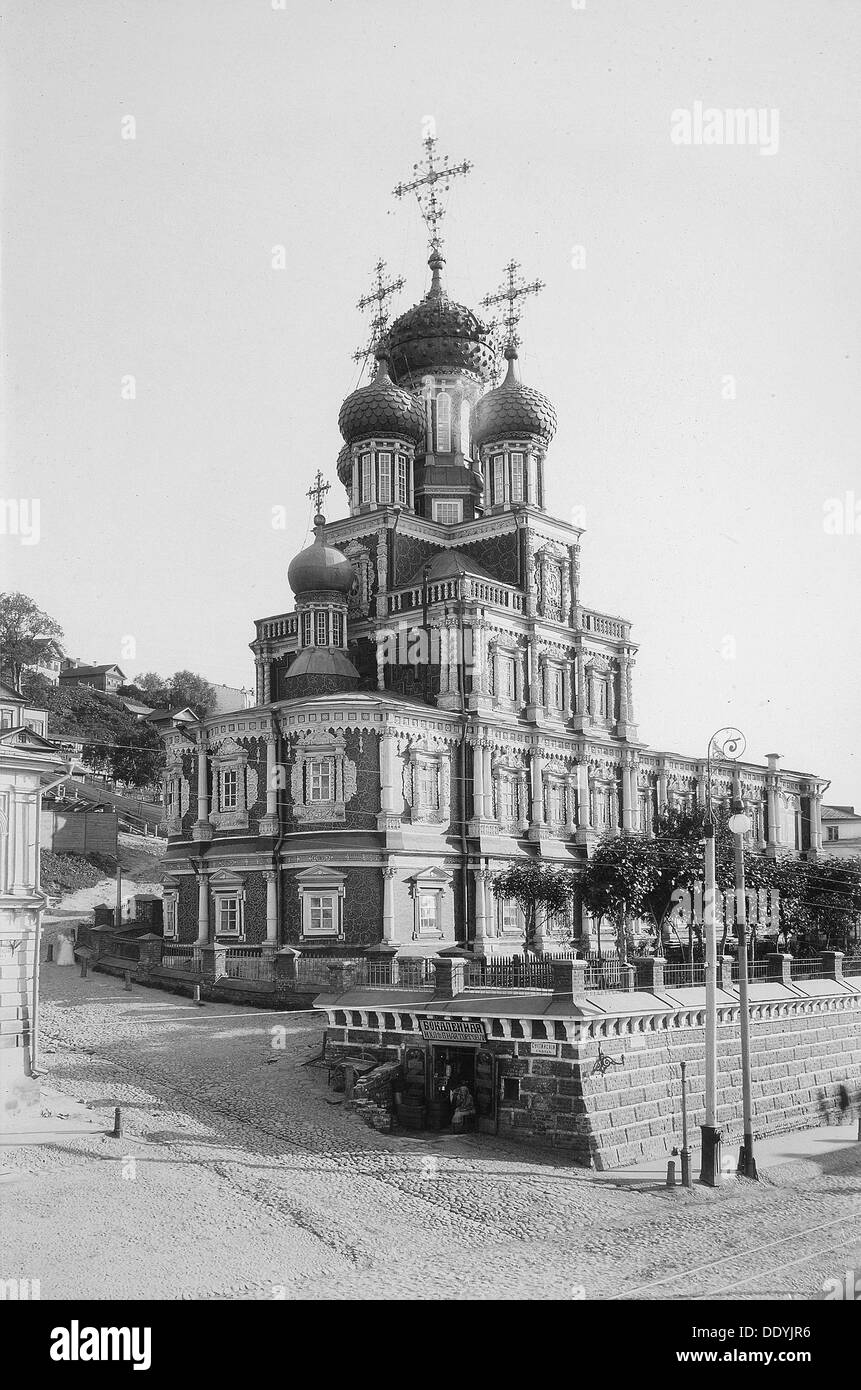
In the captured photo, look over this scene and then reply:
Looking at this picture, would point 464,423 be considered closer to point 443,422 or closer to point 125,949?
point 443,422

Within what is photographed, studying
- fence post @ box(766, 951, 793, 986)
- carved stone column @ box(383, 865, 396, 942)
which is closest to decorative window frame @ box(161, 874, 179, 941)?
carved stone column @ box(383, 865, 396, 942)

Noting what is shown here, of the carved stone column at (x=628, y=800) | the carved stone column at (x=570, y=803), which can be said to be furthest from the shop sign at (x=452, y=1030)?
the carved stone column at (x=628, y=800)

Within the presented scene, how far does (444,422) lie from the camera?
57281 mm

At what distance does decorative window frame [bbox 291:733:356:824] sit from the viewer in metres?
43.2

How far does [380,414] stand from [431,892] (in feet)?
66.8

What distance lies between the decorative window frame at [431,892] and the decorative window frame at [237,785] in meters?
6.65

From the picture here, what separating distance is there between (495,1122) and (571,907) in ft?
68.9

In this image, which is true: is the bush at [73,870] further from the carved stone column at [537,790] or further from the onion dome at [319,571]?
the carved stone column at [537,790]

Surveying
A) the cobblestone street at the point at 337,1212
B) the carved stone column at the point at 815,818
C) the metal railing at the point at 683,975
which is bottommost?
the cobblestone street at the point at 337,1212

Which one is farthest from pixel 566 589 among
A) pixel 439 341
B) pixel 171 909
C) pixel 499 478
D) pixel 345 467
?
pixel 171 909

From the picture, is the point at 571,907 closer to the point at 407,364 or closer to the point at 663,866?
the point at 663,866

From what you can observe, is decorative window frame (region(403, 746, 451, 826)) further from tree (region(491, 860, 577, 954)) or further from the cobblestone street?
the cobblestone street

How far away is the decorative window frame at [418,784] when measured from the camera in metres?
43.9

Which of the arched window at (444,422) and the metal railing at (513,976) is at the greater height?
the arched window at (444,422)
